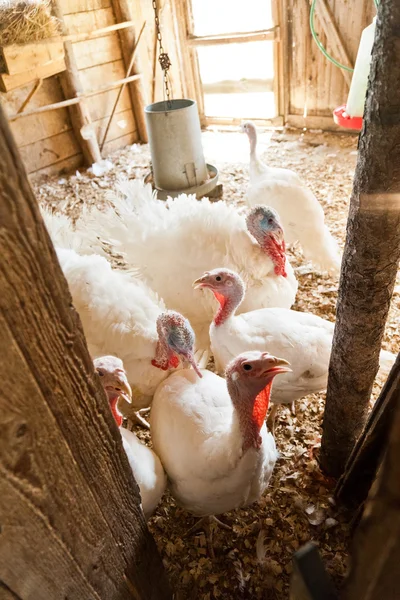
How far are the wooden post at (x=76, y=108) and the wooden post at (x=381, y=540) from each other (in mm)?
5675

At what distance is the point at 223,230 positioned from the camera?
2699mm

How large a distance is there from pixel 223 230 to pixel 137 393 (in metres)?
1.22

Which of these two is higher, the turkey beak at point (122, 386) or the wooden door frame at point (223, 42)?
the wooden door frame at point (223, 42)

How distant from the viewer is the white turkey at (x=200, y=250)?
2.66 m

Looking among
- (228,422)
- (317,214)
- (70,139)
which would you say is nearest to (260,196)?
(317,214)

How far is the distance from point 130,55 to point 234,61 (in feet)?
10.6

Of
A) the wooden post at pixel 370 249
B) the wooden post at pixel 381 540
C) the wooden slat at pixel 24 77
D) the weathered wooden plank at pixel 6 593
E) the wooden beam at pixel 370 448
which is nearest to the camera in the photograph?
the wooden post at pixel 381 540

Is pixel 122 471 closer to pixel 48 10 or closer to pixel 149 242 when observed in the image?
pixel 149 242

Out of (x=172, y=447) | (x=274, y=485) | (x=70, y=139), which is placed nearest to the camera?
(x=172, y=447)

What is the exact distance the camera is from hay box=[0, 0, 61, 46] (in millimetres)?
3818

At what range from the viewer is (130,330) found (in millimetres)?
2143

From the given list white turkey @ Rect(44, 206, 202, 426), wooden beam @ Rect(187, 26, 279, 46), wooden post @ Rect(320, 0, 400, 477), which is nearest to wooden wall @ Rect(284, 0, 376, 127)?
wooden beam @ Rect(187, 26, 279, 46)

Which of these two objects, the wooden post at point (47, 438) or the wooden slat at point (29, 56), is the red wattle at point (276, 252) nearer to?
the wooden post at point (47, 438)

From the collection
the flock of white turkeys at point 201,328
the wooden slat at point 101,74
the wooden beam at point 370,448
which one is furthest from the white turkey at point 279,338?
the wooden slat at point 101,74
